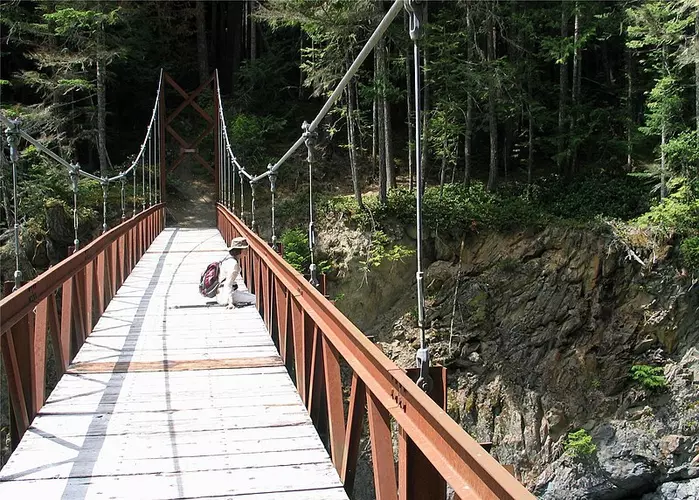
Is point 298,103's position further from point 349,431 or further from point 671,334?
point 349,431

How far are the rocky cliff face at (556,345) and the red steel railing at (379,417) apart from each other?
28.5ft

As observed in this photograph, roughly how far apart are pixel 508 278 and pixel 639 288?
249cm

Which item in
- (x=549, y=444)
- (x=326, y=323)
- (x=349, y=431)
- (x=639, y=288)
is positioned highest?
(x=326, y=323)

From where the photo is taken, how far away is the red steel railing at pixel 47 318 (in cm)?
322

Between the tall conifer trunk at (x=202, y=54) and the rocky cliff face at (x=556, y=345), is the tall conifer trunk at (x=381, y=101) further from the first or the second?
the tall conifer trunk at (x=202, y=54)

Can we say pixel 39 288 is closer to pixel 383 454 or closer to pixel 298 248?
pixel 383 454

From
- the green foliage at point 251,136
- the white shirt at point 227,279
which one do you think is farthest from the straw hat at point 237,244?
the green foliage at point 251,136

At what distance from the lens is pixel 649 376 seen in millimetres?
12430

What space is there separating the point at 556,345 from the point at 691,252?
122 inches

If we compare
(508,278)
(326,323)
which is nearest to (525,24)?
(508,278)

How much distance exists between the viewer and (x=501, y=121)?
19094 mm

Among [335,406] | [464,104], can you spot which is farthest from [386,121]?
[335,406]

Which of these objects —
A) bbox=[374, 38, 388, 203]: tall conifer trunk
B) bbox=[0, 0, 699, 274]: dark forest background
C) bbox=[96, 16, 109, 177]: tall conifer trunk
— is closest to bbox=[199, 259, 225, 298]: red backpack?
bbox=[0, 0, 699, 274]: dark forest background

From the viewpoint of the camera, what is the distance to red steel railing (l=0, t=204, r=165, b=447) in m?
3.22
